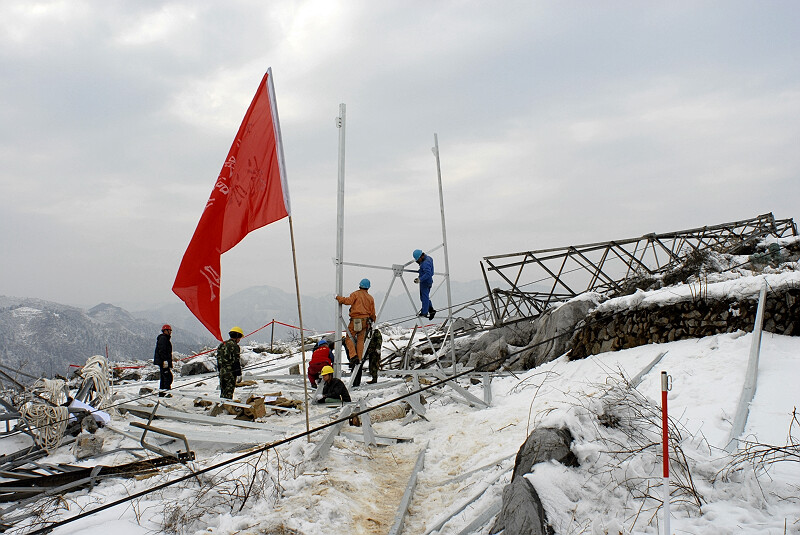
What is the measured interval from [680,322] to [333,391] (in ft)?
18.0

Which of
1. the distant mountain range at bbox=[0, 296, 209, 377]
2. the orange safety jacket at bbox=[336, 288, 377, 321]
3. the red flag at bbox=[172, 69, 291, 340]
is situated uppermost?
the red flag at bbox=[172, 69, 291, 340]

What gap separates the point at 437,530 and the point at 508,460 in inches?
41.8

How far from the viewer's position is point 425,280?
9.54 m

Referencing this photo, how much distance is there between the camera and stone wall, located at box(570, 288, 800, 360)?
614cm

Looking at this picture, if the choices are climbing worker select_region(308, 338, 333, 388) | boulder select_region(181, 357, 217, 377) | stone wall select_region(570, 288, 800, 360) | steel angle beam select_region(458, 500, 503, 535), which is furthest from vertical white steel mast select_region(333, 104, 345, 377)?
boulder select_region(181, 357, 217, 377)

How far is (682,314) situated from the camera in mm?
7316

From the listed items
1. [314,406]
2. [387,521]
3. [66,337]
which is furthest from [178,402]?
[66,337]

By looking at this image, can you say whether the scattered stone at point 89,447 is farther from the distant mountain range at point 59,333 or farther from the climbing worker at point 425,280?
the distant mountain range at point 59,333

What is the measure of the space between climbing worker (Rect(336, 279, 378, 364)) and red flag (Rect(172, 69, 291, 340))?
348cm

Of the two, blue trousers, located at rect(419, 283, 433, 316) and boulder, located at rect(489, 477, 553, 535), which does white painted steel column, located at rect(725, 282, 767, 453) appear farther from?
blue trousers, located at rect(419, 283, 433, 316)

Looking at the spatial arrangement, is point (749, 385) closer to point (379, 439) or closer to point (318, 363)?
point (379, 439)

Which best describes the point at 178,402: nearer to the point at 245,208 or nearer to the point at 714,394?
the point at 245,208

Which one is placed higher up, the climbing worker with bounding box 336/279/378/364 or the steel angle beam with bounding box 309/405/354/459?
the climbing worker with bounding box 336/279/378/364

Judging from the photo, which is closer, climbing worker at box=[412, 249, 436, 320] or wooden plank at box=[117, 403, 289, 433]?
wooden plank at box=[117, 403, 289, 433]
